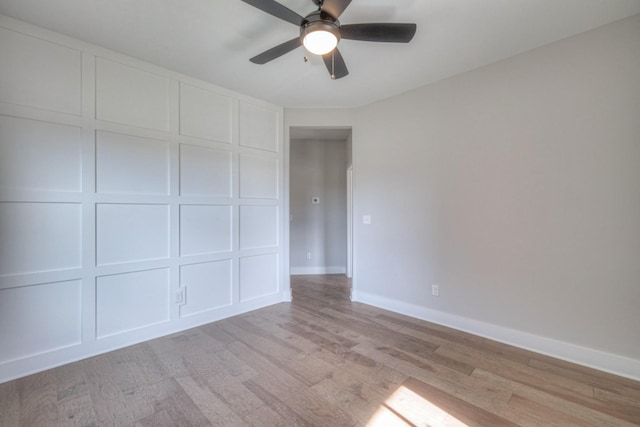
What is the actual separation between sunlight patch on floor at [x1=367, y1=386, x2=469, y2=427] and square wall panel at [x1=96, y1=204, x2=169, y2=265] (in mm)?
2338

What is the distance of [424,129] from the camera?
3127 mm

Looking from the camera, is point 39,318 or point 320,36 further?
point 39,318

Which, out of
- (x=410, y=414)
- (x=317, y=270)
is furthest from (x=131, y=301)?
(x=317, y=270)

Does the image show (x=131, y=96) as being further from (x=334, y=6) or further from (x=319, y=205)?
(x=319, y=205)

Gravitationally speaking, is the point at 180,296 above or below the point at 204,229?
below

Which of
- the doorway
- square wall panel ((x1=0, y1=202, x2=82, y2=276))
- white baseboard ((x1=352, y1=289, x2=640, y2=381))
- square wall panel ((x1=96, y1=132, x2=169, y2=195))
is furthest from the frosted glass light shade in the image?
the doorway

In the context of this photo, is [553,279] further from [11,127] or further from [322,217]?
[11,127]

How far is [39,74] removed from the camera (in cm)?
211

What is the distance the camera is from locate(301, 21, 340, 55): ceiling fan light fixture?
1679 mm

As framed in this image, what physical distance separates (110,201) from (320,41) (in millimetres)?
2197

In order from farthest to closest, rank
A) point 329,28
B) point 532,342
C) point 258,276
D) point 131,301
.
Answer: point 258,276, point 131,301, point 532,342, point 329,28

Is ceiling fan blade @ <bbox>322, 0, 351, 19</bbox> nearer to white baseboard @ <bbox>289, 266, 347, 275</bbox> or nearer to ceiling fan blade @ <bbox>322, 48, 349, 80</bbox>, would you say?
ceiling fan blade @ <bbox>322, 48, 349, 80</bbox>

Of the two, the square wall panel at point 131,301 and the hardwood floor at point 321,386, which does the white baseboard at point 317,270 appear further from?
the square wall panel at point 131,301

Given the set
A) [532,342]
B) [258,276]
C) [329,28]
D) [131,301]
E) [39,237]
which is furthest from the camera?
[258,276]
